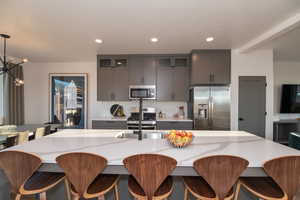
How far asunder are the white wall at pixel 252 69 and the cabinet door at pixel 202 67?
1.83ft

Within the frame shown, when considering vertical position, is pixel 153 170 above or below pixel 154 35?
below

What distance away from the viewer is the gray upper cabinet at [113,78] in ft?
13.7

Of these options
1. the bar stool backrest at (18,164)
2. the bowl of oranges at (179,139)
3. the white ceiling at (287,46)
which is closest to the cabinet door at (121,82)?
the bowl of oranges at (179,139)

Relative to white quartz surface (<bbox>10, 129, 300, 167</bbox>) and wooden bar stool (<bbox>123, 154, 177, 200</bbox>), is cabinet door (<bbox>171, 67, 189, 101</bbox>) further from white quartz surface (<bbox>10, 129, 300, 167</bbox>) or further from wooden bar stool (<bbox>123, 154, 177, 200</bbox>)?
wooden bar stool (<bbox>123, 154, 177, 200</bbox>)

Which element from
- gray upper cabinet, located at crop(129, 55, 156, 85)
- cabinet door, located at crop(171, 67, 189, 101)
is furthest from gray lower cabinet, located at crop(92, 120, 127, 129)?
cabinet door, located at crop(171, 67, 189, 101)

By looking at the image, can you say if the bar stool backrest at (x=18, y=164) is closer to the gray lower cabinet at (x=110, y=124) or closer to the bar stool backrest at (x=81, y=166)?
the bar stool backrest at (x=81, y=166)

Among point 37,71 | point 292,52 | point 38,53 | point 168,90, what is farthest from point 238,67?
point 37,71

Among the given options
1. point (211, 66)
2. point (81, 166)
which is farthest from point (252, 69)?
point (81, 166)

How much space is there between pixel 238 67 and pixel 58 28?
3734 mm

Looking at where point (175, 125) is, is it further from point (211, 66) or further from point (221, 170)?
point (221, 170)

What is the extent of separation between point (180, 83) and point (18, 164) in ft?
11.4

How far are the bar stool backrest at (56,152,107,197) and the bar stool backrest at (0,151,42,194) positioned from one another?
0.21m

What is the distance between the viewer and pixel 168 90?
162 inches

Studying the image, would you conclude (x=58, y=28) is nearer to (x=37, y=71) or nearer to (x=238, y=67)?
(x=37, y=71)
